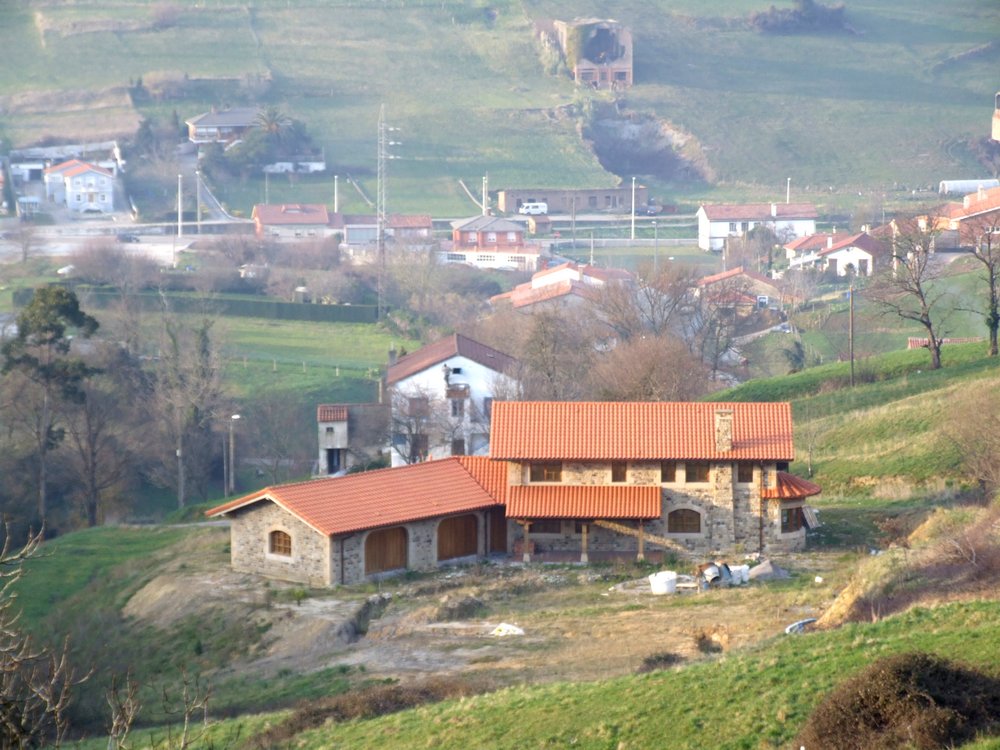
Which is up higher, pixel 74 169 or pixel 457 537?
pixel 74 169

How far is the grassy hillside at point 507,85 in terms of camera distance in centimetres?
13512

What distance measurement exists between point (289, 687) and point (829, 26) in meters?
151

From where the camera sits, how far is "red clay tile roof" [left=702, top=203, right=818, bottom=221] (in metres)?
113

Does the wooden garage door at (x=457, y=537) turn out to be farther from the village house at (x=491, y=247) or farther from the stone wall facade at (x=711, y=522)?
the village house at (x=491, y=247)

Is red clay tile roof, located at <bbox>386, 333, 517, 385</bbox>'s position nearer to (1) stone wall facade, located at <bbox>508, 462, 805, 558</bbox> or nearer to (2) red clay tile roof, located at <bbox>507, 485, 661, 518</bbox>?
(2) red clay tile roof, located at <bbox>507, 485, 661, 518</bbox>

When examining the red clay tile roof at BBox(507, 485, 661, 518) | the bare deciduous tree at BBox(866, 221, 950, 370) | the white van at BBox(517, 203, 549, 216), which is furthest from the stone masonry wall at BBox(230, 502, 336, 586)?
the white van at BBox(517, 203, 549, 216)

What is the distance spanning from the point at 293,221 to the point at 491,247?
A: 1377 centimetres

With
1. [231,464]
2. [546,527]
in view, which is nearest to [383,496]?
[546,527]

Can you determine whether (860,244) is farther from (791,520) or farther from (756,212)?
(791,520)

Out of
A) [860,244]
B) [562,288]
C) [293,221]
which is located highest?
[293,221]

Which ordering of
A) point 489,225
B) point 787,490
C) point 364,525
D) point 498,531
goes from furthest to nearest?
point 489,225
point 498,531
point 787,490
point 364,525

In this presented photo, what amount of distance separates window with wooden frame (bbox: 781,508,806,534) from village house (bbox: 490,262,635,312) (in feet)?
110

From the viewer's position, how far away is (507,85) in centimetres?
15512

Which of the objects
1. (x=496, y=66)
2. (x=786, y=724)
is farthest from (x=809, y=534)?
(x=496, y=66)
